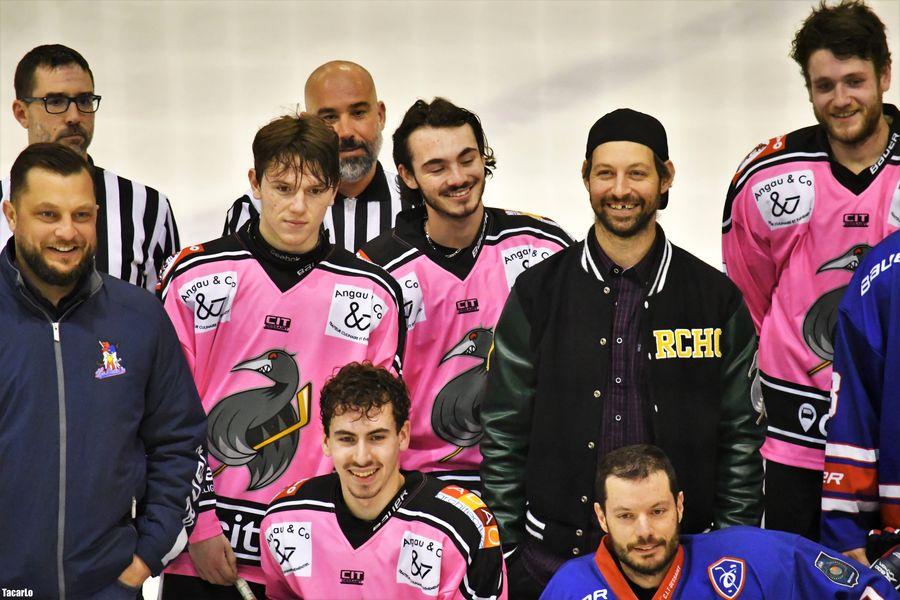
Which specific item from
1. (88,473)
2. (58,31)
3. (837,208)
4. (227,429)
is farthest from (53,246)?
(58,31)

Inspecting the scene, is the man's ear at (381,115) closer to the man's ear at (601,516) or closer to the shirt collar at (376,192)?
the shirt collar at (376,192)

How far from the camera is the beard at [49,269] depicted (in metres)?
2.56

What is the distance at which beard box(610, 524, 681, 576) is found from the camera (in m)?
2.65

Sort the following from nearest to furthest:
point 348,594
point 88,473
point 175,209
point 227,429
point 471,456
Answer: point 88,473 < point 348,594 < point 227,429 < point 471,456 < point 175,209

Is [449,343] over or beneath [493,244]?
beneath

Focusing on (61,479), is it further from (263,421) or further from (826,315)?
(826,315)

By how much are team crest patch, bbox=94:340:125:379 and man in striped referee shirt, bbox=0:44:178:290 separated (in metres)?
0.79

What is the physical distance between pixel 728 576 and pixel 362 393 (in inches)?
31.2

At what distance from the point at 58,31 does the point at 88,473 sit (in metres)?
2.34

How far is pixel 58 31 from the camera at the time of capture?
4.49 m

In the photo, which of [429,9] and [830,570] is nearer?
[830,570]

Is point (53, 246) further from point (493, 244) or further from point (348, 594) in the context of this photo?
point (493, 244)

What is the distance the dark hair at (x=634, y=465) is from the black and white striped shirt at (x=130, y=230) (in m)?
1.30

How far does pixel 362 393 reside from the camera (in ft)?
9.29
